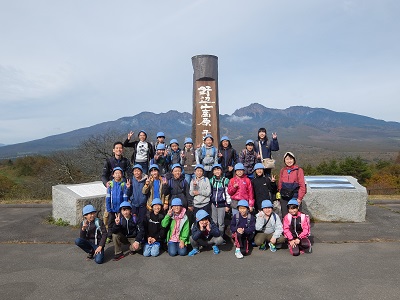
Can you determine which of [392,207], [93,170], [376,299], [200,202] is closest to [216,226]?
[200,202]

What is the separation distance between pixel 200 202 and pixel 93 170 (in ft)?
58.6

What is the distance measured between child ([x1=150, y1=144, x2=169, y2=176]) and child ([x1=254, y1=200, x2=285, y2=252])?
7.42ft

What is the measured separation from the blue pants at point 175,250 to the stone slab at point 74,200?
2.67 m

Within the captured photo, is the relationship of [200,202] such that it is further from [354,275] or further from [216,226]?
[354,275]

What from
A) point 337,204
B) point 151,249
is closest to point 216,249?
point 151,249

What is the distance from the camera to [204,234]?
17.5 ft

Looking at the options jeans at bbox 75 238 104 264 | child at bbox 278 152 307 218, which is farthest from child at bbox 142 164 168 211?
child at bbox 278 152 307 218

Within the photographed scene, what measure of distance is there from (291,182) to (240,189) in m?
0.98

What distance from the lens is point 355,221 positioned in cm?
710

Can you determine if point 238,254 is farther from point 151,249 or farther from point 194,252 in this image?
point 151,249

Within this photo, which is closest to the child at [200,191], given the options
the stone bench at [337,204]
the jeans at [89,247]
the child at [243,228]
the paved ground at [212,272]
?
the child at [243,228]

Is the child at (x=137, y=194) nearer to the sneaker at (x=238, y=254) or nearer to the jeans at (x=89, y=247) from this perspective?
the jeans at (x=89, y=247)

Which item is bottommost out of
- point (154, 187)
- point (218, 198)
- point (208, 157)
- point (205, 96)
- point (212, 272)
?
point (212, 272)

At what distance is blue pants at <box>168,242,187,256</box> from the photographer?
17.1 ft
